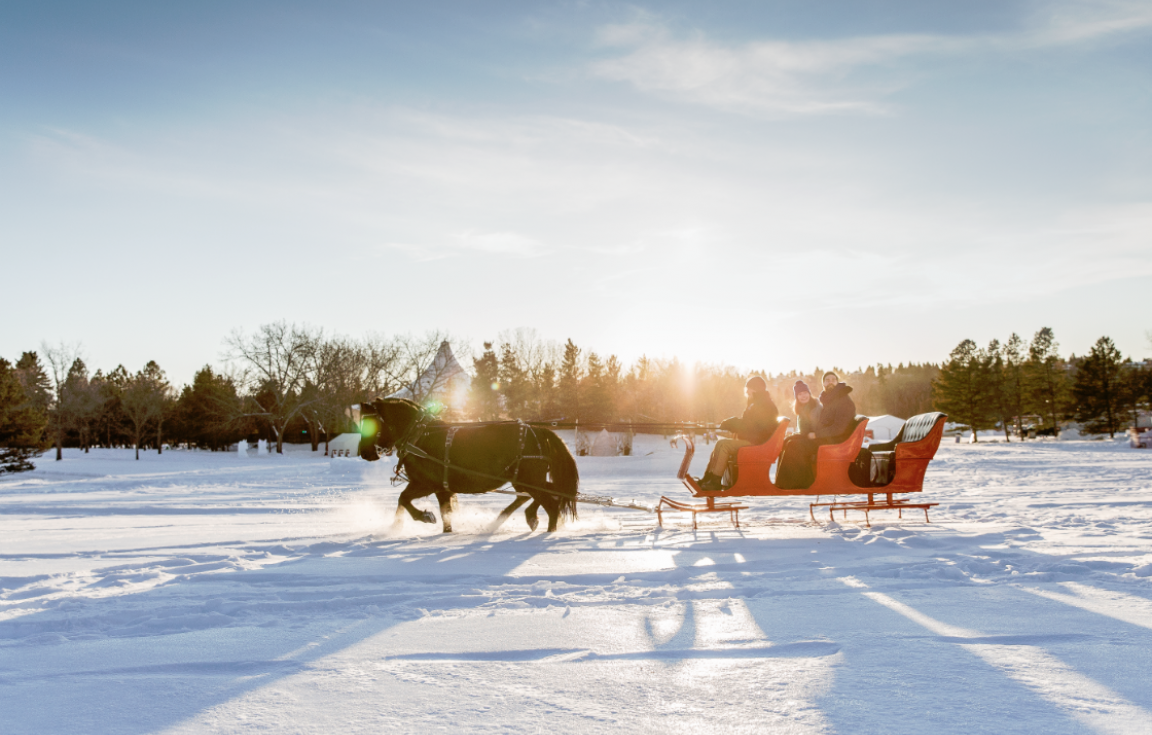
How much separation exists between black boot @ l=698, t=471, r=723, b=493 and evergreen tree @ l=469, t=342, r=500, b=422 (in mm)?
35956

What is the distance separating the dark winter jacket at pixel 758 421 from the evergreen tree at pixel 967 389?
60.3 meters

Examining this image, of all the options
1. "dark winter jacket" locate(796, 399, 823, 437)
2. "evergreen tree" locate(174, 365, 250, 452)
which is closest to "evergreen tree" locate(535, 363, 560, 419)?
"evergreen tree" locate(174, 365, 250, 452)

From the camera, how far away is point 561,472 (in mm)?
9180

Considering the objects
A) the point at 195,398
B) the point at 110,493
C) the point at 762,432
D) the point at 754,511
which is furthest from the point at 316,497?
the point at 195,398

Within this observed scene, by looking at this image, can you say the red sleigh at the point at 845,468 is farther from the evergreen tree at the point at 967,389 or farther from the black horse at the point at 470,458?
the evergreen tree at the point at 967,389

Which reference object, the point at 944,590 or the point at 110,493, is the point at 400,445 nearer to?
the point at 944,590

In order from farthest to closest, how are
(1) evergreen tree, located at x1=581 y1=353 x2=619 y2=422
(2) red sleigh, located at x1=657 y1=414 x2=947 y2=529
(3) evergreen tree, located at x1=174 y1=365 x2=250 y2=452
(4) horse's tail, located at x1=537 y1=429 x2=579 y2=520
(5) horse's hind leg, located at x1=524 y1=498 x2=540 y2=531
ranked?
(3) evergreen tree, located at x1=174 y1=365 x2=250 y2=452 → (1) evergreen tree, located at x1=581 y1=353 x2=619 y2=422 → (5) horse's hind leg, located at x1=524 y1=498 x2=540 y2=531 → (4) horse's tail, located at x1=537 y1=429 x2=579 y2=520 → (2) red sleigh, located at x1=657 y1=414 x2=947 y2=529

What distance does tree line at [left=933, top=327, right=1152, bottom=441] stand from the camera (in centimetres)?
5838

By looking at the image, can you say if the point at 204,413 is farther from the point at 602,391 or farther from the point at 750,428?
the point at 750,428

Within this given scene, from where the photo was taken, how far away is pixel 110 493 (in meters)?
17.9

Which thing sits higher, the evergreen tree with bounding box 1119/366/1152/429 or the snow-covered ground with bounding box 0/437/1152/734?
the evergreen tree with bounding box 1119/366/1152/429

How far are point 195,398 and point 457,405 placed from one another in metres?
30.8

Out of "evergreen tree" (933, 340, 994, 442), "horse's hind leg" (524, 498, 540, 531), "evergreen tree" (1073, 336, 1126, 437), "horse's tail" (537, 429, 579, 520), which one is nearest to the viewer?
"horse's tail" (537, 429, 579, 520)

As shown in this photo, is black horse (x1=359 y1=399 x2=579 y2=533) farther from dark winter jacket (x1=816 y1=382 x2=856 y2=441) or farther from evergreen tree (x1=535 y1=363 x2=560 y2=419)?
evergreen tree (x1=535 y1=363 x2=560 y2=419)
